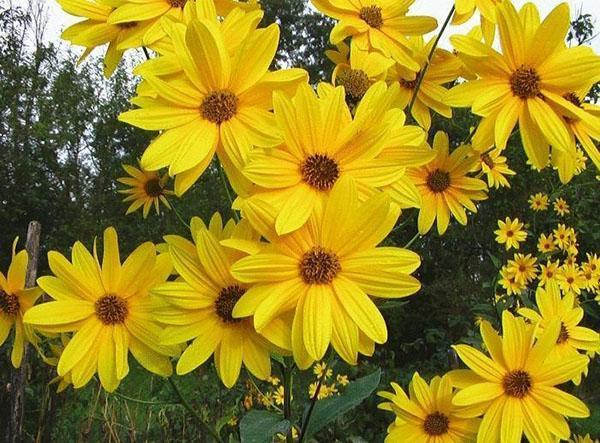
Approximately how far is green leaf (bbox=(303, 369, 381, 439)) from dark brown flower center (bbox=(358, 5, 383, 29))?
0.53 meters

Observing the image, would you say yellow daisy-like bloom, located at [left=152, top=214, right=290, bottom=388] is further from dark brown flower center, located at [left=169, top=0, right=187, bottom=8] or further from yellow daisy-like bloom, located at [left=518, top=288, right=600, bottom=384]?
yellow daisy-like bloom, located at [left=518, top=288, right=600, bottom=384]

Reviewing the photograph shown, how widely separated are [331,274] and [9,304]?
26.7 inches

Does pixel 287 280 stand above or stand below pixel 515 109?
below

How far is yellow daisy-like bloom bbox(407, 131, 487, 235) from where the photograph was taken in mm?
1156

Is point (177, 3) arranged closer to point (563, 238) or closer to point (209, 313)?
point (209, 313)

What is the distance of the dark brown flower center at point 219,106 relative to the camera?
0.80 metres

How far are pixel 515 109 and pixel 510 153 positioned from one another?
479 cm

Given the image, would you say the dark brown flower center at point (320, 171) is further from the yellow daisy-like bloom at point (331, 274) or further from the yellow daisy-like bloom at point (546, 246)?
the yellow daisy-like bloom at point (546, 246)

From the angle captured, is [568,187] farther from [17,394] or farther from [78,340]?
[78,340]

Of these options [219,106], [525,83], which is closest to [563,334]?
[525,83]

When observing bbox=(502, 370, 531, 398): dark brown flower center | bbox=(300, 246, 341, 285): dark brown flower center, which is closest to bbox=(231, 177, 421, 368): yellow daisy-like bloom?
bbox=(300, 246, 341, 285): dark brown flower center

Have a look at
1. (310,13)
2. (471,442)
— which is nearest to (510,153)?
(471,442)

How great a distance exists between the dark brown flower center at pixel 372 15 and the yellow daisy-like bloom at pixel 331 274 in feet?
1.21

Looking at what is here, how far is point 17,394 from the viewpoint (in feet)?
8.66
